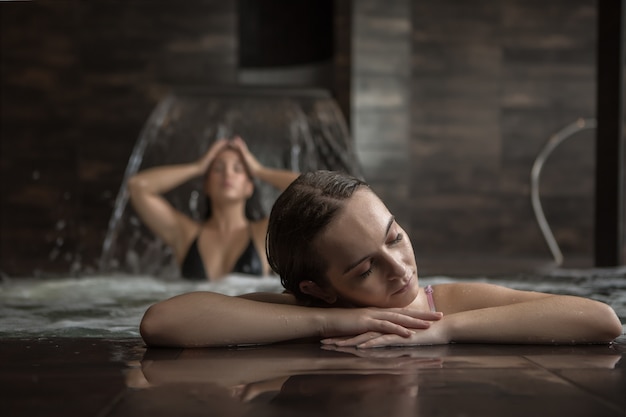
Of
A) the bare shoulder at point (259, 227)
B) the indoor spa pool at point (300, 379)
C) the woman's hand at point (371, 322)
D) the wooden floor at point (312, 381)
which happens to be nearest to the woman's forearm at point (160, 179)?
the bare shoulder at point (259, 227)

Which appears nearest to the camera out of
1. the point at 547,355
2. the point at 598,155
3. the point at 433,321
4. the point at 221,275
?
the point at 547,355

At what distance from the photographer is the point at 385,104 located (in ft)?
20.5

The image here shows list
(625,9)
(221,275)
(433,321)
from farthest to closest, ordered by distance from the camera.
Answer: (625,9)
(221,275)
(433,321)

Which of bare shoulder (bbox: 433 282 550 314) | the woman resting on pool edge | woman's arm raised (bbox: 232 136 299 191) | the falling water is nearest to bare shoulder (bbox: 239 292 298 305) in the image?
the woman resting on pool edge

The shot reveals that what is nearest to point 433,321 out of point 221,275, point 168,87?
point 221,275

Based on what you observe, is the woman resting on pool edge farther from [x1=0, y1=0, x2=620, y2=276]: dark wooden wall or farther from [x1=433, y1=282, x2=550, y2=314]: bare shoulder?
[x1=0, y1=0, x2=620, y2=276]: dark wooden wall

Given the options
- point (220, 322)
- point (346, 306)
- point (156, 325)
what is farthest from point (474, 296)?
point (156, 325)

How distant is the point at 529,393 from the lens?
4.12ft

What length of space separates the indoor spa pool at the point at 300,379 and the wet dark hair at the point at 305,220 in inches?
6.5

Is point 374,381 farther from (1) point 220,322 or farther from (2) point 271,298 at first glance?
(2) point 271,298

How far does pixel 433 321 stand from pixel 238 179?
2196 mm

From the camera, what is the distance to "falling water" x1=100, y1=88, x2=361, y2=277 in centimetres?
560

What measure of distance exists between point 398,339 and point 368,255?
0.63ft

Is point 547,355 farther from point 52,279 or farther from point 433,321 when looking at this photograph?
point 52,279
